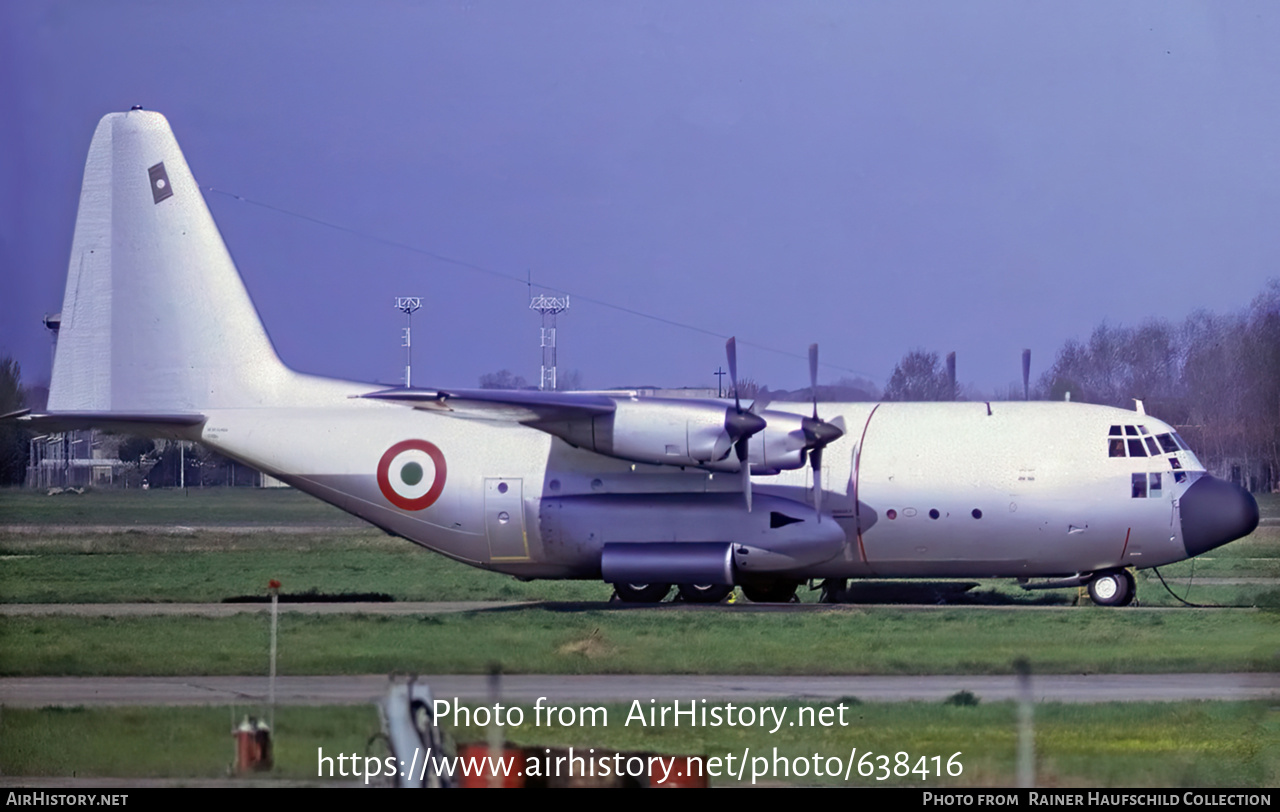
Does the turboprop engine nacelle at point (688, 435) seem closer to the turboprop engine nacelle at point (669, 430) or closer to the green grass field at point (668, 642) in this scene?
the turboprop engine nacelle at point (669, 430)

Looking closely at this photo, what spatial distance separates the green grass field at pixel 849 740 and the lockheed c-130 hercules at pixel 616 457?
26.9 ft

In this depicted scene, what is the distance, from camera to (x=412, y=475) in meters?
23.0

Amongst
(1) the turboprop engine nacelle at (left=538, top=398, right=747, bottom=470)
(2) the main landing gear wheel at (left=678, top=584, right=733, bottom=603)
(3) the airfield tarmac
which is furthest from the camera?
(2) the main landing gear wheel at (left=678, top=584, right=733, bottom=603)

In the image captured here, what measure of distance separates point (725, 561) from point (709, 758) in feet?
34.7

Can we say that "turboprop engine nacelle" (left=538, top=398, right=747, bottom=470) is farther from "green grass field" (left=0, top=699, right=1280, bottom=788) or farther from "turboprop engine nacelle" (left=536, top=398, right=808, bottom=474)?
"green grass field" (left=0, top=699, right=1280, bottom=788)

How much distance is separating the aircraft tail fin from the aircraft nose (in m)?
15.0

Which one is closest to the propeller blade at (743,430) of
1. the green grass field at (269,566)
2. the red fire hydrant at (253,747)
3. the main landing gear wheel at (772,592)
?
the main landing gear wheel at (772,592)

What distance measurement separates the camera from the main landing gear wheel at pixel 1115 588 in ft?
73.8

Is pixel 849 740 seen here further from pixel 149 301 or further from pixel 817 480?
pixel 149 301

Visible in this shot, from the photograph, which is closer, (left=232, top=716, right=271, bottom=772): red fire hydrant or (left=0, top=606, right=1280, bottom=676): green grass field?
(left=232, top=716, right=271, bottom=772): red fire hydrant

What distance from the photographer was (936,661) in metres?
16.7

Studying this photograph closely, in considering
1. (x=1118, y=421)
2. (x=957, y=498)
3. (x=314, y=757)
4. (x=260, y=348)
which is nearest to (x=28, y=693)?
(x=314, y=757)

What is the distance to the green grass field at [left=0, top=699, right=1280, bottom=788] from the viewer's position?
1022 centimetres

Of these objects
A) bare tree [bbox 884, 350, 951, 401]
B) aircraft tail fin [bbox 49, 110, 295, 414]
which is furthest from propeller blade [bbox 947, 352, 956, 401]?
aircraft tail fin [bbox 49, 110, 295, 414]
